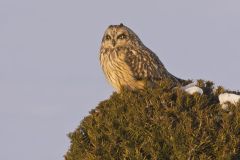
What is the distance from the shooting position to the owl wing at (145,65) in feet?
41.1

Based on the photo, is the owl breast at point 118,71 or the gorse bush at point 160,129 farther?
the owl breast at point 118,71

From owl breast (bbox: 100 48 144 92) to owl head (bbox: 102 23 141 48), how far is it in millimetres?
291

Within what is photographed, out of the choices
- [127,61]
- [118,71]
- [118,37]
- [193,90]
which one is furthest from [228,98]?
[118,37]

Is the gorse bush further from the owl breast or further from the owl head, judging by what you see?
the owl head

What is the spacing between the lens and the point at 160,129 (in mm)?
8320

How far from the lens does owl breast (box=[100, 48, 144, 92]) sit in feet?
40.4

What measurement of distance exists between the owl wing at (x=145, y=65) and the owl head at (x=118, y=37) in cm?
28

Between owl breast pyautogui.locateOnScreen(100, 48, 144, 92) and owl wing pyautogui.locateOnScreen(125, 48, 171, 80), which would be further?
owl wing pyautogui.locateOnScreen(125, 48, 171, 80)

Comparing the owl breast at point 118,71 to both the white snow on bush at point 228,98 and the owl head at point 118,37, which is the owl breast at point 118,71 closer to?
the owl head at point 118,37

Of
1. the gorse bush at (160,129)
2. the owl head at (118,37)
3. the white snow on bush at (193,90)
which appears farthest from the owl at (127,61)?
the gorse bush at (160,129)

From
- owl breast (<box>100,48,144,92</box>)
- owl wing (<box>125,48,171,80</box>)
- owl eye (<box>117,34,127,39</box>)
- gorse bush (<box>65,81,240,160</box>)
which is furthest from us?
owl eye (<box>117,34,127,39</box>)

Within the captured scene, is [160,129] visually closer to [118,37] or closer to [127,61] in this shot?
[127,61]

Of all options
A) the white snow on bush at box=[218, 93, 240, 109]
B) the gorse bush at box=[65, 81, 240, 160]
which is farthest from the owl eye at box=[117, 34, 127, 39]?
the white snow on bush at box=[218, 93, 240, 109]

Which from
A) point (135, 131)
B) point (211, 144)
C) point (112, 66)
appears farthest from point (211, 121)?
point (112, 66)
